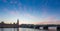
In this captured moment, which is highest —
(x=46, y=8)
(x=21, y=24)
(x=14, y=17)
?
(x=46, y=8)

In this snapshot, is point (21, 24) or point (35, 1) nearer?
point (35, 1)

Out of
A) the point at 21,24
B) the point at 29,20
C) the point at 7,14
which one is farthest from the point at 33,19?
the point at 7,14

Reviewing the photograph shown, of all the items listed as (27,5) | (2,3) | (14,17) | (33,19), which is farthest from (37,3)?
(2,3)

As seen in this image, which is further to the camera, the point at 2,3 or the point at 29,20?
the point at 29,20

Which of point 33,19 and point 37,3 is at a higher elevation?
point 37,3

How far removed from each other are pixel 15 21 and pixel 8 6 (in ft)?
1.38

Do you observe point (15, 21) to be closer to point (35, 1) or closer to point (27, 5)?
point (27, 5)

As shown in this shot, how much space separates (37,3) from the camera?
274cm

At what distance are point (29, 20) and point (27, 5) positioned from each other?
0.45 m

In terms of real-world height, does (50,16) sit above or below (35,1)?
below

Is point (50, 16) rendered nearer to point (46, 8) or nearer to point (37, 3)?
point (46, 8)

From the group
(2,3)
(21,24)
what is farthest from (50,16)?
(2,3)

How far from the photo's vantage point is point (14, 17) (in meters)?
2.79

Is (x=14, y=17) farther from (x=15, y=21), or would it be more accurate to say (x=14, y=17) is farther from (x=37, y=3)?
(x=37, y=3)
